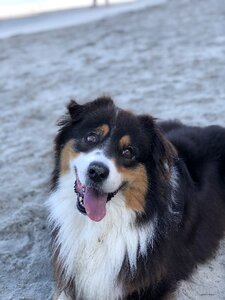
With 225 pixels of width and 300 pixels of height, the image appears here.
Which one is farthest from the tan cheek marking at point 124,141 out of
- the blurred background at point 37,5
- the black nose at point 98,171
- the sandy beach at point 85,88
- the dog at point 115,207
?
the blurred background at point 37,5

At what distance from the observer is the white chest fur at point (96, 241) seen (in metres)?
3.18

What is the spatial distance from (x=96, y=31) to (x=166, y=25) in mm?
1370

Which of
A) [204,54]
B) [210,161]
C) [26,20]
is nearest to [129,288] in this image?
[210,161]

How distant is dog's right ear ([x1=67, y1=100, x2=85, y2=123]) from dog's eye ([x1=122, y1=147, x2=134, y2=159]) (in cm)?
39

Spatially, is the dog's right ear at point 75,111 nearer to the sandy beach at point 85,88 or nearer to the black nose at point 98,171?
the black nose at point 98,171

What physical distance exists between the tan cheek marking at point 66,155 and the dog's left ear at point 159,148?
46 centimetres

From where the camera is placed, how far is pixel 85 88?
739cm

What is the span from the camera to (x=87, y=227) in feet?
10.6

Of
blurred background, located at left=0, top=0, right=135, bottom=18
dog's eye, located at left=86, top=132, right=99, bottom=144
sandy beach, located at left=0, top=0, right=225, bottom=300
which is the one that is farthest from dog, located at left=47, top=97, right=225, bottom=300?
blurred background, located at left=0, top=0, right=135, bottom=18

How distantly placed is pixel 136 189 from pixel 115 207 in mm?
172

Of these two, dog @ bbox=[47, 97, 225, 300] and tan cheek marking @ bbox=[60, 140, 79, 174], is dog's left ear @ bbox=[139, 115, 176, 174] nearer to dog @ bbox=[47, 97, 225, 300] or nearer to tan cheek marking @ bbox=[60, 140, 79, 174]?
dog @ bbox=[47, 97, 225, 300]

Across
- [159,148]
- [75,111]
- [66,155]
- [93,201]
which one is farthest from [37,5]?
[93,201]

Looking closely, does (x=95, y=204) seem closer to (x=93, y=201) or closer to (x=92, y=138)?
(x=93, y=201)

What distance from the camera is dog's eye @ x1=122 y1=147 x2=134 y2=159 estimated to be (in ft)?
10.3
